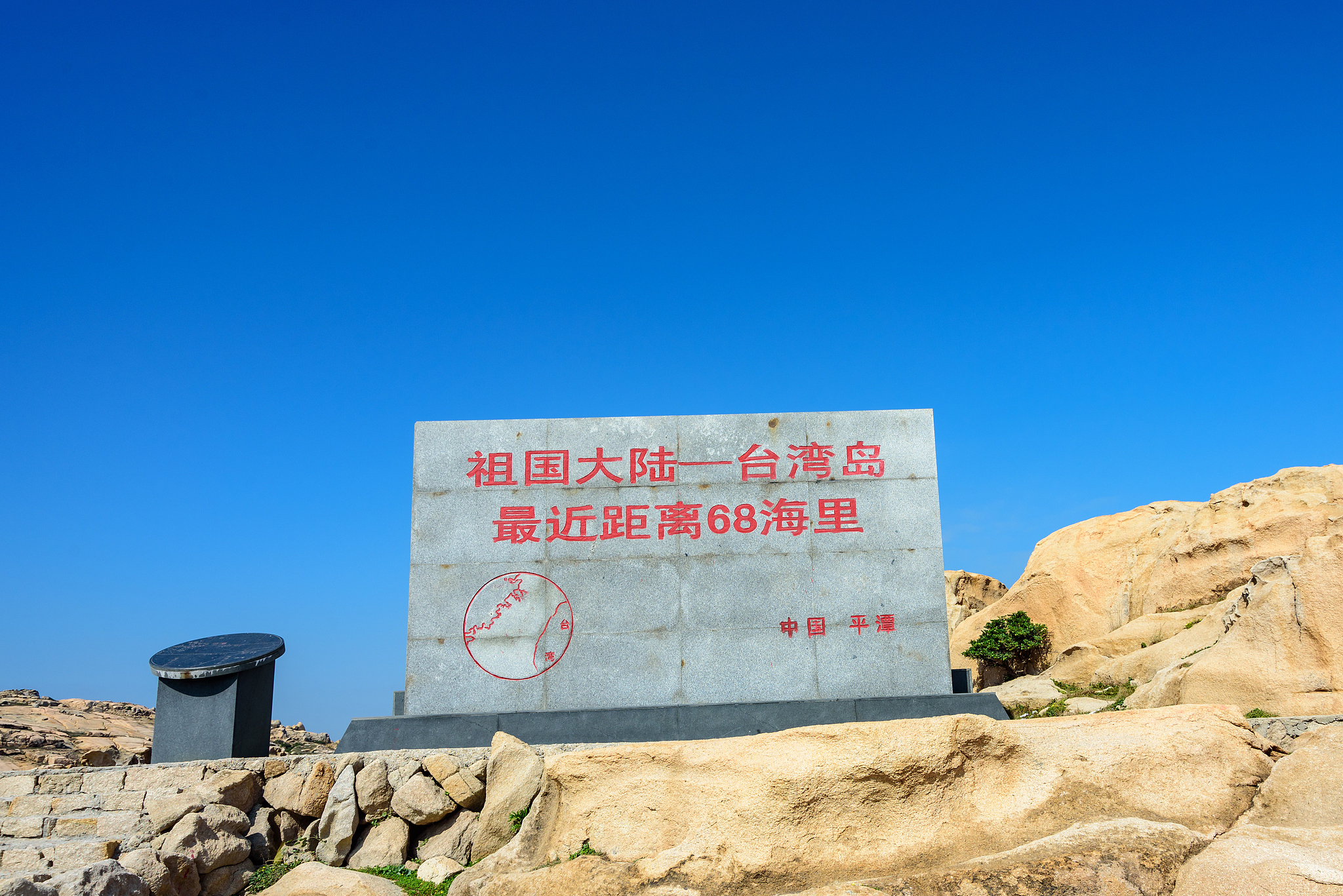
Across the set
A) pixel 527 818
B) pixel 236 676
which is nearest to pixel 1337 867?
pixel 527 818

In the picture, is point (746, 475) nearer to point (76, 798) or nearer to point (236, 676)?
point (236, 676)

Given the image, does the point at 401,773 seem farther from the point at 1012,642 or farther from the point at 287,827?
the point at 1012,642

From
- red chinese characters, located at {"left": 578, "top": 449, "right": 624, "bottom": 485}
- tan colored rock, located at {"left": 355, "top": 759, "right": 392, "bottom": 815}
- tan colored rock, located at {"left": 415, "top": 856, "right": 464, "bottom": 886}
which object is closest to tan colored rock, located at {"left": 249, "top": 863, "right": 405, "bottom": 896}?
tan colored rock, located at {"left": 415, "top": 856, "right": 464, "bottom": 886}

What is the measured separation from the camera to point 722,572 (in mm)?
8398

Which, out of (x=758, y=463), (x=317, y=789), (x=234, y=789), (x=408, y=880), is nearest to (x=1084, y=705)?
(x=758, y=463)

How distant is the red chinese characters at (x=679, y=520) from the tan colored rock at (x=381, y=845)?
3.38 metres

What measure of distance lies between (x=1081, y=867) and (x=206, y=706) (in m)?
7.06

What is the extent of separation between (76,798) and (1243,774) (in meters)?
8.55

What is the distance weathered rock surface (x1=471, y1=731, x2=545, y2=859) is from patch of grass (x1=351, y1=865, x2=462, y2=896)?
40cm

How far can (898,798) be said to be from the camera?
5.11 metres

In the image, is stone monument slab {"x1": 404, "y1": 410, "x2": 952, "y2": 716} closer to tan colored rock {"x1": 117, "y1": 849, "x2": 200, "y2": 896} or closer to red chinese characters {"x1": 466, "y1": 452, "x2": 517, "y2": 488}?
red chinese characters {"x1": 466, "y1": 452, "x2": 517, "y2": 488}

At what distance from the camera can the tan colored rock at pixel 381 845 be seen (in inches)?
277

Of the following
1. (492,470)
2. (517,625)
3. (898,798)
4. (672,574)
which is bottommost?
(898,798)

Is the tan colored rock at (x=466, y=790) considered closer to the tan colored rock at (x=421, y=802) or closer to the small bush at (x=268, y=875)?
the tan colored rock at (x=421, y=802)
